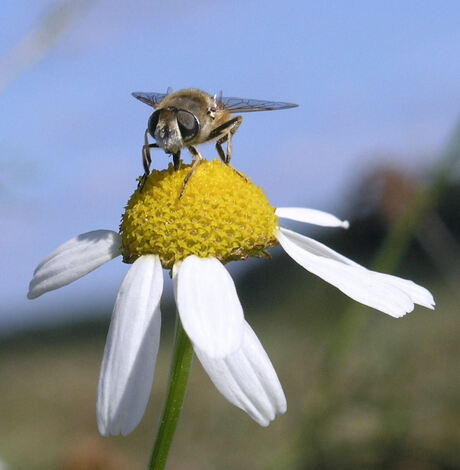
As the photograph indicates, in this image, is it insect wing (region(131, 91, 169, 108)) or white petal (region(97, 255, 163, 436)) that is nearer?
white petal (region(97, 255, 163, 436))

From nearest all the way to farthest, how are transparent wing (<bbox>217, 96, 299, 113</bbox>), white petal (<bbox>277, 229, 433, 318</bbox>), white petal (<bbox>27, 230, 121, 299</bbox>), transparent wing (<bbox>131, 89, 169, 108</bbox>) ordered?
white petal (<bbox>277, 229, 433, 318</bbox>) → white petal (<bbox>27, 230, 121, 299</bbox>) → transparent wing (<bbox>217, 96, 299, 113</bbox>) → transparent wing (<bbox>131, 89, 169, 108</bbox>)

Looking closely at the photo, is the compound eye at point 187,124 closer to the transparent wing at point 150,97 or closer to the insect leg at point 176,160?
the insect leg at point 176,160

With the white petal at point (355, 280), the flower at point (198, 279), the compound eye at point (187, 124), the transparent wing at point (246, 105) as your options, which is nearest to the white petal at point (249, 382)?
the flower at point (198, 279)

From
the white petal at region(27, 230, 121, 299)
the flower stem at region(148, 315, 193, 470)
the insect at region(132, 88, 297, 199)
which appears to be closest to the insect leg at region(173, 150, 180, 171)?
the insect at region(132, 88, 297, 199)

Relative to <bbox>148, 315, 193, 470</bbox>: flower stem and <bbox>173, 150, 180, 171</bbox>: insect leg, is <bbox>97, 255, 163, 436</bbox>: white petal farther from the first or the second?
<bbox>173, 150, 180, 171</bbox>: insect leg

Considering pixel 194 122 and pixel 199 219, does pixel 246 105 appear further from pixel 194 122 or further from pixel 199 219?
pixel 199 219

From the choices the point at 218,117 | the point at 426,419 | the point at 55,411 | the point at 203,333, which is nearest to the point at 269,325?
the point at 55,411

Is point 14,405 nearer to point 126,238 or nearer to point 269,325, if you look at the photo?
point 269,325
